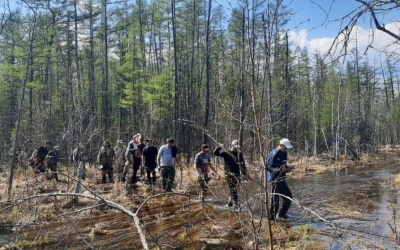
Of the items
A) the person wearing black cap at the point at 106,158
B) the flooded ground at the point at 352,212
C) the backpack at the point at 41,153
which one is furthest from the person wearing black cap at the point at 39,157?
the flooded ground at the point at 352,212

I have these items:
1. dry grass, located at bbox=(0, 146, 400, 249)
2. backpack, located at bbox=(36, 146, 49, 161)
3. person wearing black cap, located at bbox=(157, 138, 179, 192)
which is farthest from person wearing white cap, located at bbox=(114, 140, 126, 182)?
backpack, located at bbox=(36, 146, 49, 161)

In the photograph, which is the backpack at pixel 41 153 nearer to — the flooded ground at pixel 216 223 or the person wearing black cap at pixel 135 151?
the flooded ground at pixel 216 223

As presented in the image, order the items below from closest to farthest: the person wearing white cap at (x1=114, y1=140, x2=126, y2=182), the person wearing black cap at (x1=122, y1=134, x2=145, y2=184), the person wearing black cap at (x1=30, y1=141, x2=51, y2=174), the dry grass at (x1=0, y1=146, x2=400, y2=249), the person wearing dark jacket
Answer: the person wearing dark jacket → the dry grass at (x1=0, y1=146, x2=400, y2=249) → the person wearing black cap at (x1=122, y1=134, x2=145, y2=184) → the person wearing white cap at (x1=114, y1=140, x2=126, y2=182) → the person wearing black cap at (x1=30, y1=141, x2=51, y2=174)

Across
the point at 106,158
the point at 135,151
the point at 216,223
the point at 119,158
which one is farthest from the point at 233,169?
the point at 106,158

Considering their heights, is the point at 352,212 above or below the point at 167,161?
below

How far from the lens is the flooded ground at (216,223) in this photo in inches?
230

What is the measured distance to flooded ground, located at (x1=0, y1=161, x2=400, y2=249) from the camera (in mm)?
5836

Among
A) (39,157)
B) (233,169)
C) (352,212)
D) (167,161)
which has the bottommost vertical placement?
(352,212)

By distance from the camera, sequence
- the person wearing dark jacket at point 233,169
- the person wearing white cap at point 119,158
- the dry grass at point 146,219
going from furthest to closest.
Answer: the person wearing white cap at point 119,158 → the dry grass at point 146,219 → the person wearing dark jacket at point 233,169

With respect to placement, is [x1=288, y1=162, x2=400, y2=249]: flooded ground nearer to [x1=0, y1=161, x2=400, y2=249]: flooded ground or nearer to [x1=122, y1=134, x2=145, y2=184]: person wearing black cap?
[x1=0, y1=161, x2=400, y2=249]: flooded ground

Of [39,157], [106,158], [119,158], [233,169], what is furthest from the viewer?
[39,157]

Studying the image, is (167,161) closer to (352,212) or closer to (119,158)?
(119,158)

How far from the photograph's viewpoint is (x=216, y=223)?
15.8 ft

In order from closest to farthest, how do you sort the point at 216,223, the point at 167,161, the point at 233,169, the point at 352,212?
1. the point at 216,223
2. the point at 352,212
3. the point at 233,169
4. the point at 167,161
